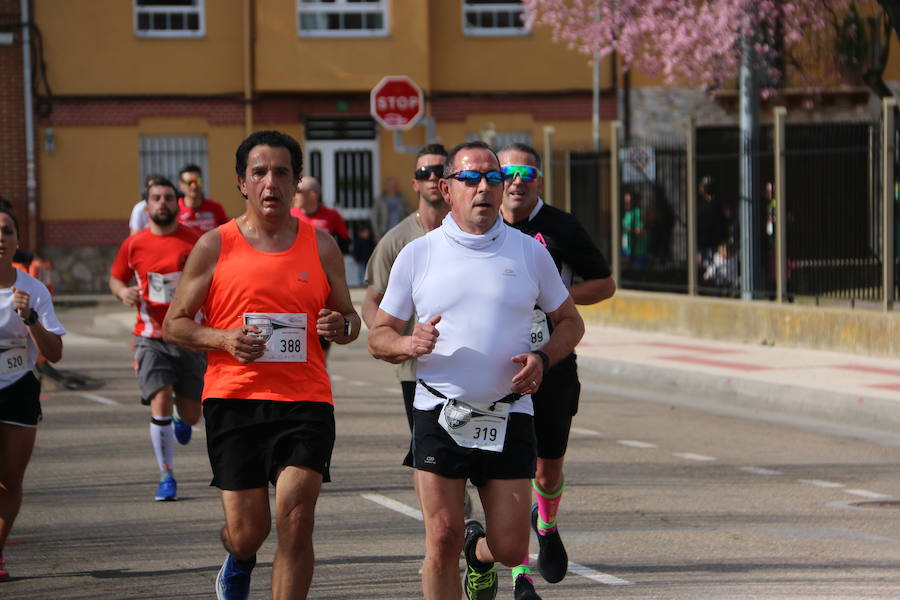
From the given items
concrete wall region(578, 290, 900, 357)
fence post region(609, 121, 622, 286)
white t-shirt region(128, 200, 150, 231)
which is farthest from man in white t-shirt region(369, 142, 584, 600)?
fence post region(609, 121, 622, 286)

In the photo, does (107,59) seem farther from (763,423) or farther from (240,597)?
(240,597)

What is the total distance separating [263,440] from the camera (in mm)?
6188

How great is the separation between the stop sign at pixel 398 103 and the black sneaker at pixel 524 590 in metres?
17.4

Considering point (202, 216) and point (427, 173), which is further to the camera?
point (202, 216)

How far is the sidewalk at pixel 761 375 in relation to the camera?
13.8 m

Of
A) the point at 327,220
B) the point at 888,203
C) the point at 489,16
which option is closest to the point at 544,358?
the point at 327,220

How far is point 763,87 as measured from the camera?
95.6 ft

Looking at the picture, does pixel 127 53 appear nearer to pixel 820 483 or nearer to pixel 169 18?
pixel 169 18

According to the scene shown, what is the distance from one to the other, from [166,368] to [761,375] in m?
6.80

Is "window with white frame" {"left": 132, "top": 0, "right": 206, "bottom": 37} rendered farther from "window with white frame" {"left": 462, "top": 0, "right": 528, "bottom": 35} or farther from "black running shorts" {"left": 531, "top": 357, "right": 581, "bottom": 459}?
"black running shorts" {"left": 531, "top": 357, "right": 581, "bottom": 459}

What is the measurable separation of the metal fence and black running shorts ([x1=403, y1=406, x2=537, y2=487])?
11.3 meters

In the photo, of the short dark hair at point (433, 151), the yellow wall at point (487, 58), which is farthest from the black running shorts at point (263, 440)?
the yellow wall at point (487, 58)

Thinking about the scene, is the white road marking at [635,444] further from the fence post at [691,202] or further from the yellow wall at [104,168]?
the yellow wall at [104,168]

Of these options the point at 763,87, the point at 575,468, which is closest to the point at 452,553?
the point at 575,468
